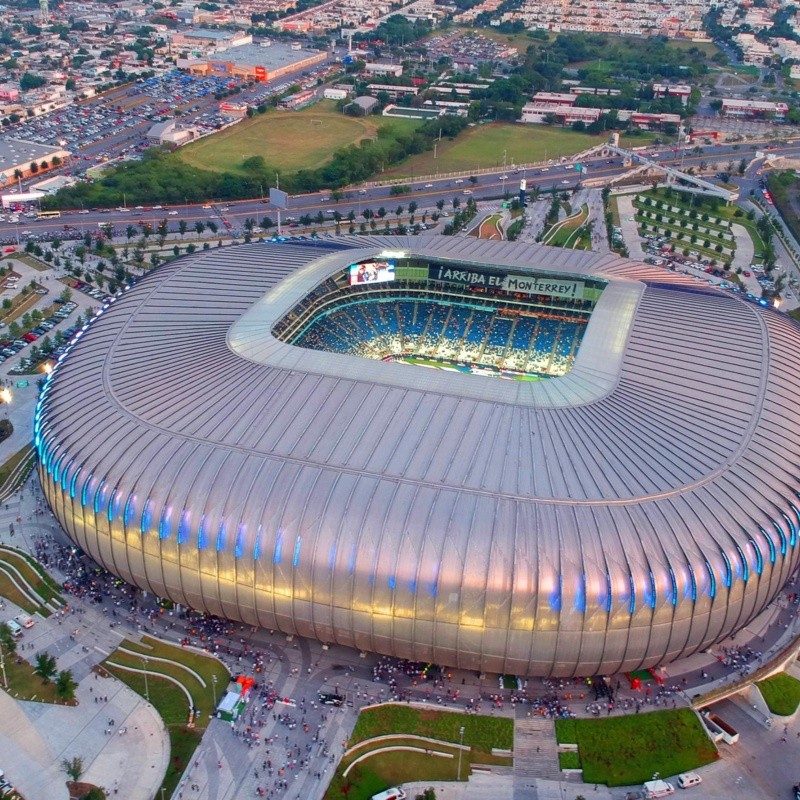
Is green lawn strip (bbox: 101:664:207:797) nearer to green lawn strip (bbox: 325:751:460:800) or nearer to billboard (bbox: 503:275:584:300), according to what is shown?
green lawn strip (bbox: 325:751:460:800)

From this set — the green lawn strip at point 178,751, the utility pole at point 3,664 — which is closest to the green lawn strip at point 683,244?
the green lawn strip at point 178,751

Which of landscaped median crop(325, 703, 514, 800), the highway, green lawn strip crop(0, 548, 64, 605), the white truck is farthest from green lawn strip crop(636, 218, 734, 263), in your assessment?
green lawn strip crop(0, 548, 64, 605)

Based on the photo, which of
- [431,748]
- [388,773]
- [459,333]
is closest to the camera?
[388,773]

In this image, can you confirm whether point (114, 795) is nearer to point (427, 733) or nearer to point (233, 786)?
point (233, 786)

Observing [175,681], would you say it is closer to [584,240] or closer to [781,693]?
[781,693]

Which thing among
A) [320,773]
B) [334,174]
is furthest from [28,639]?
[334,174]

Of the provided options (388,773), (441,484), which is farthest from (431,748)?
(441,484)

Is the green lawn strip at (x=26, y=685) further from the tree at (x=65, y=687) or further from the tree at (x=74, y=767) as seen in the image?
the tree at (x=74, y=767)
